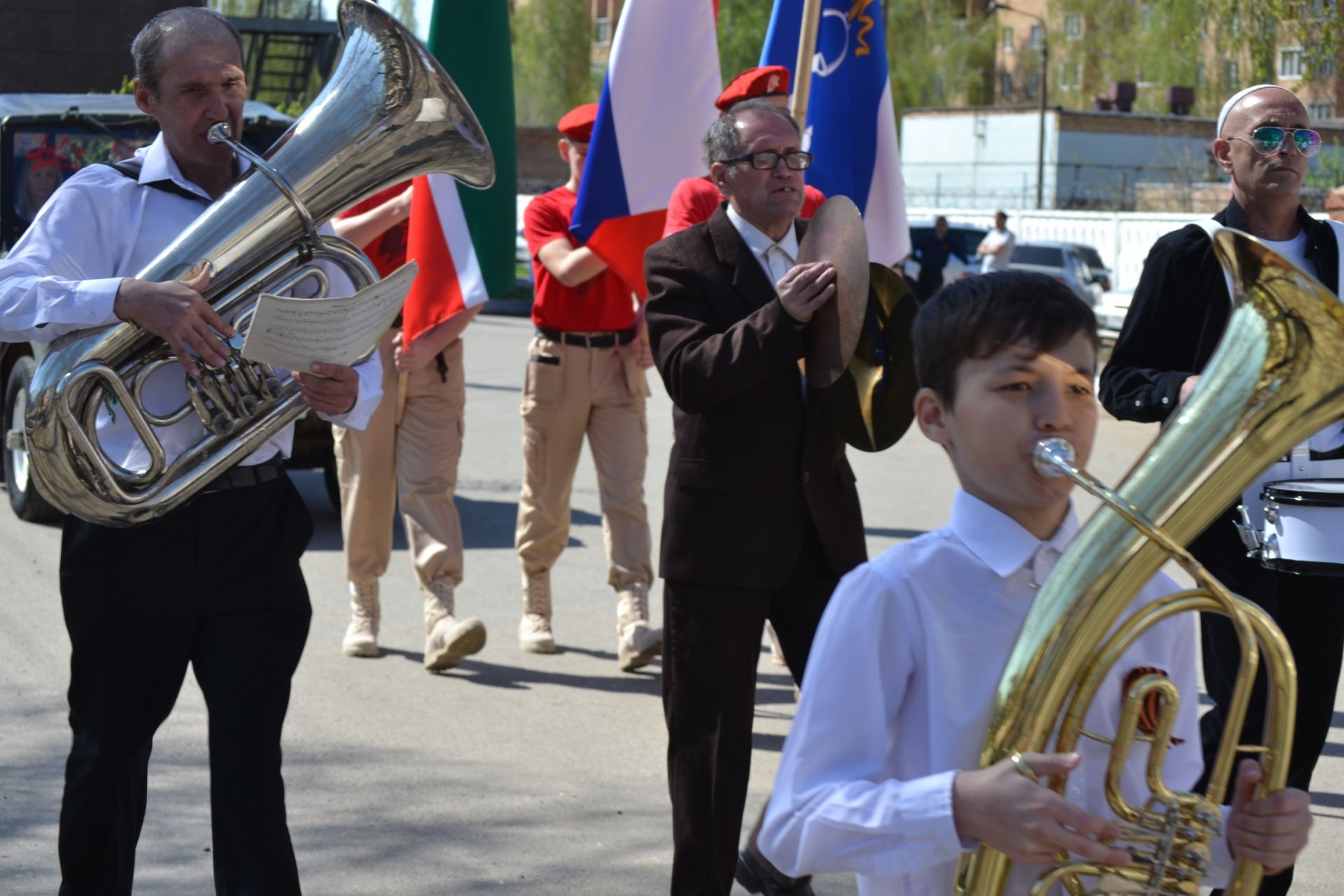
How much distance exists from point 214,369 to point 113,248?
0.30 metres

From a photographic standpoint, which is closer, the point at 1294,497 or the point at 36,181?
the point at 1294,497

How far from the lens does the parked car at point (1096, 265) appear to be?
23281 millimetres

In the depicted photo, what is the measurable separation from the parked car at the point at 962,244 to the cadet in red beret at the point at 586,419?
14.0m

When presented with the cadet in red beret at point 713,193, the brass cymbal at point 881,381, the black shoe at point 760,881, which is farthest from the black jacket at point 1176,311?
the black shoe at point 760,881

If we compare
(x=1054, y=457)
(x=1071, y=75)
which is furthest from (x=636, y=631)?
(x=1071, y=75)

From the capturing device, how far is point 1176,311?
152 inches

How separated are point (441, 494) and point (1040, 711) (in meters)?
4.57

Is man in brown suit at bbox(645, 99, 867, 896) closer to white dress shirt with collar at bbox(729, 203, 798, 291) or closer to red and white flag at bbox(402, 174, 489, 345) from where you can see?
white dress shirt with collar at bbox(729, 203, 798, 291)

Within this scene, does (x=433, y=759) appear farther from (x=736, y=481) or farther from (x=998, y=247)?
(x=998, y=247)

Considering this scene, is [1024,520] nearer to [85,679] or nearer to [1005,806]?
[1005,806]

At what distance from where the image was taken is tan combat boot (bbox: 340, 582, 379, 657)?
6246 millimetres

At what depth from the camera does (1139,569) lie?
1740 mm

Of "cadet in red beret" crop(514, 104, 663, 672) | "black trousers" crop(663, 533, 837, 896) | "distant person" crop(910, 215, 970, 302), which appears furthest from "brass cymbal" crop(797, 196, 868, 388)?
"distant person" crop(910, 215, 970, 302)

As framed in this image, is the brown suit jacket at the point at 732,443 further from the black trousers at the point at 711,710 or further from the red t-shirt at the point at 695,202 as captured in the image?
the red t-shirt at the point at 695,202
